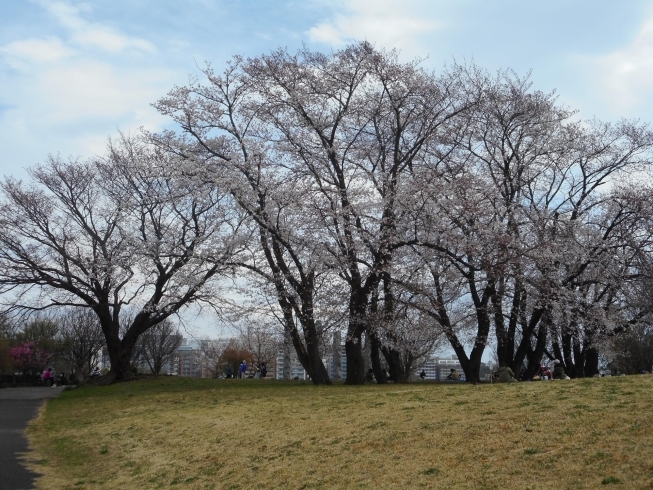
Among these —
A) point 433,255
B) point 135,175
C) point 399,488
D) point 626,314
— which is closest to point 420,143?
point 433,255

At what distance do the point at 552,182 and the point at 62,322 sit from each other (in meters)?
42.9

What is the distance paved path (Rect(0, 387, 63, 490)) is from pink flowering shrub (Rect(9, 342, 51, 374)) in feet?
81.2

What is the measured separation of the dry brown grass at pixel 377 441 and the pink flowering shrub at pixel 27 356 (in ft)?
121

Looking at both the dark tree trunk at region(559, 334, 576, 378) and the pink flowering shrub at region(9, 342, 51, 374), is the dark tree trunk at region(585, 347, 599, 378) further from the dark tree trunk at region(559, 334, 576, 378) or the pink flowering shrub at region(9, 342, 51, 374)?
the pink flowering shrub at region(9, 342, 51, 374)

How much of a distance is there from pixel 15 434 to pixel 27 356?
125 ft

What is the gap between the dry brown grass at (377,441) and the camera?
7988 mm

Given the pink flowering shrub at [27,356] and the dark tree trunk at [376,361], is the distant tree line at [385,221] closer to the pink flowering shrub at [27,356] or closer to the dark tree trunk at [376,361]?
the dark tree trunk at [376,361]

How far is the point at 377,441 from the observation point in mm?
10469

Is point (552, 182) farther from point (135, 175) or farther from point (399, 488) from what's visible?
point (399, 488)

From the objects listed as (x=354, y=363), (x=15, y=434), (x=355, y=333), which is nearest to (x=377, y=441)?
(x=15, y=434)

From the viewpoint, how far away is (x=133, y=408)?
1941 cm

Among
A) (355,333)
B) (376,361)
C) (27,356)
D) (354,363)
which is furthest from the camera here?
(27,356)

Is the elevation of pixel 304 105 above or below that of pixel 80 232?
above

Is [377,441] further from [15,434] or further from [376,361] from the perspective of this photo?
[376,361]
